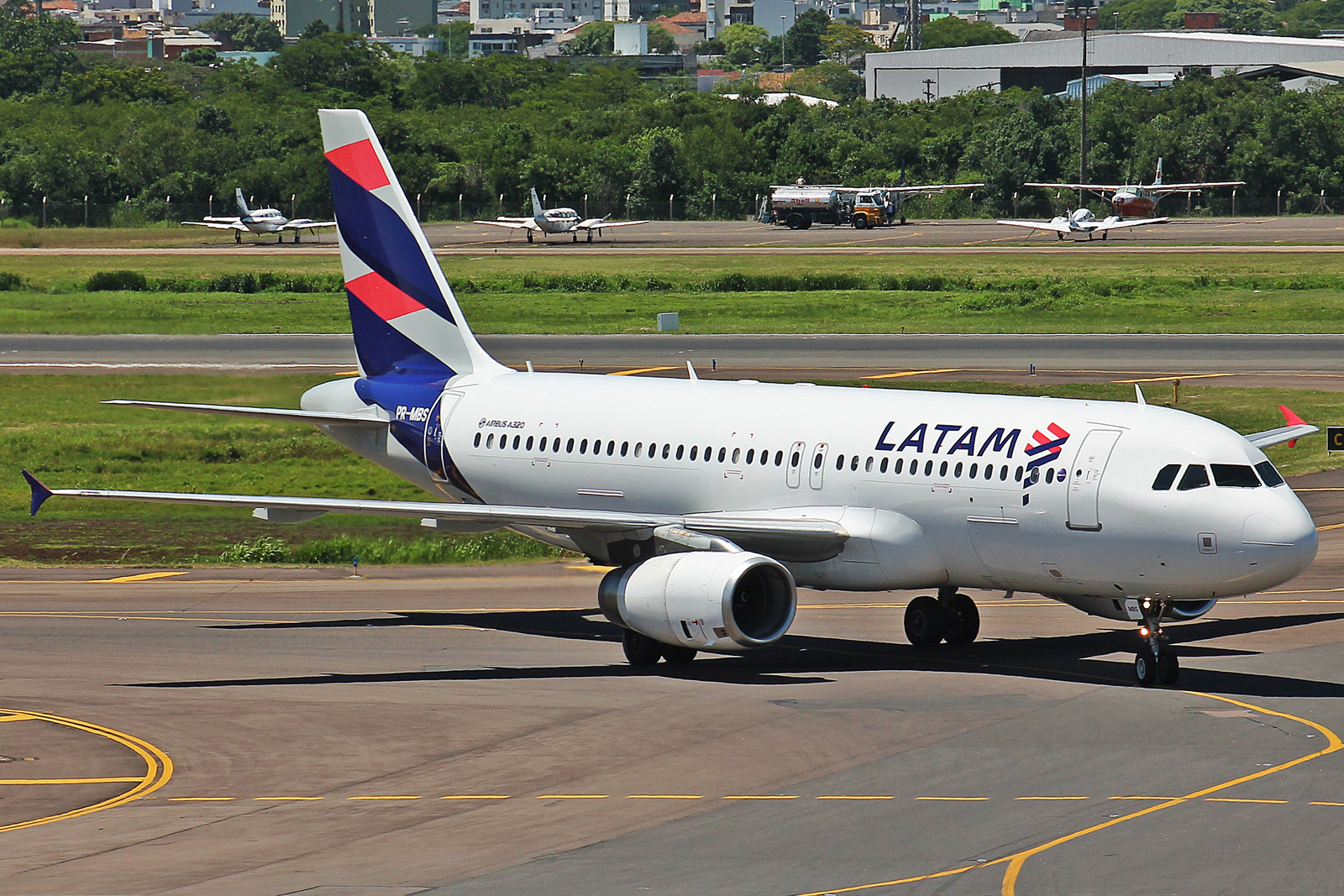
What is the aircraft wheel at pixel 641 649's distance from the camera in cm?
3069

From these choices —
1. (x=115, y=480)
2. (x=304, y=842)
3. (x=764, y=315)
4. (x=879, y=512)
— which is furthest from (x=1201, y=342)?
(x=304, y=842)

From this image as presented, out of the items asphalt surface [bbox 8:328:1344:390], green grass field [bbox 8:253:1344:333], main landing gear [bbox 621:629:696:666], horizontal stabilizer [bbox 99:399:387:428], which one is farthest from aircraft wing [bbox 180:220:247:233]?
main landing gear [bbox 621:629:696:666]

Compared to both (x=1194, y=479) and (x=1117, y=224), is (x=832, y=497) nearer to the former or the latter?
(x=1194, y=479)

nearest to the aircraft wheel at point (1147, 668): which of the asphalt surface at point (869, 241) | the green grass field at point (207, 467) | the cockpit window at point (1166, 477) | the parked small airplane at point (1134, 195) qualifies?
the cockpit window at point (1166, 477)

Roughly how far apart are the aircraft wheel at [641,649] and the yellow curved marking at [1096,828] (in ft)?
31.6

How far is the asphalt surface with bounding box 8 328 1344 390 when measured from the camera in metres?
69.9

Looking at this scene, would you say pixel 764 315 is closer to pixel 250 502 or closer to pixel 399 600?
pixel 399 600

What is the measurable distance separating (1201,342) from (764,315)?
23509 mm

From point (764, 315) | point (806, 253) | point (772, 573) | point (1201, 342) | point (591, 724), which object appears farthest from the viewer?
point (806, 253)

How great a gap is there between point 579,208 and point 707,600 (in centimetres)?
15331

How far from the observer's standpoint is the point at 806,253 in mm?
132125

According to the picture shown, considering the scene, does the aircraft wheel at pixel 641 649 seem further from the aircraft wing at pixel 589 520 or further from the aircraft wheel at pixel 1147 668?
the aircraft wheel at pixel 1147 668

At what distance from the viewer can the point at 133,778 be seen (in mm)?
23766

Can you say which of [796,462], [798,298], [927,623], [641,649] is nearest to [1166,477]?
[927,623]
